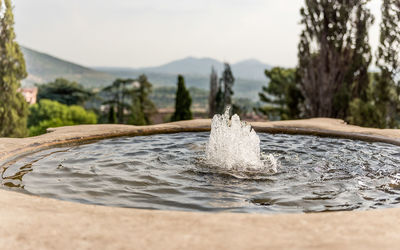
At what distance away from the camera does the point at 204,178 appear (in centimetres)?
413

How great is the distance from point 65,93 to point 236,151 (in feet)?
156

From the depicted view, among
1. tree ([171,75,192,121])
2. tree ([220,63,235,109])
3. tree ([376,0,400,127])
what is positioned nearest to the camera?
tree ([376,0,400,127])

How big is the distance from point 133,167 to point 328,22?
31.3ft

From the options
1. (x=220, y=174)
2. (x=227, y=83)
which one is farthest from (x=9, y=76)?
(x=227, y=83)

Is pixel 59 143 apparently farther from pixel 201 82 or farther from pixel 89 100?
pixel 201 82

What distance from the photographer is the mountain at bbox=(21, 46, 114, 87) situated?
374 ft

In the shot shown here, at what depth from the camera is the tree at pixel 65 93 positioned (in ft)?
157

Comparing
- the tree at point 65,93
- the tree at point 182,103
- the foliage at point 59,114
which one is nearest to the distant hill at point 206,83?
the tree at point 65,93

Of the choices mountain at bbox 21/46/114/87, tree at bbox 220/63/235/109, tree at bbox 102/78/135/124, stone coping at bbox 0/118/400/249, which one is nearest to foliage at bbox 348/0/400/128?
stone coping at bbox 0/118/400/249

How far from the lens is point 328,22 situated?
12.0 metres

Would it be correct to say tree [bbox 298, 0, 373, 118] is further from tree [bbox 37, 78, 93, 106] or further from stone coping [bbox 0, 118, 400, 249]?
tree [bbox 37, 78, 93, 106]

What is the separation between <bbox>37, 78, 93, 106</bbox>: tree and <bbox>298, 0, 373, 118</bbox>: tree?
133 feet

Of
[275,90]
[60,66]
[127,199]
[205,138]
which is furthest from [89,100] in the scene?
[60,66]

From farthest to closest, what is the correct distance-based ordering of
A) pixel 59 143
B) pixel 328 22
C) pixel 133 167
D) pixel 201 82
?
pixel 201 82
pixel 328 22
pixel 59 143
pixel 133 167
